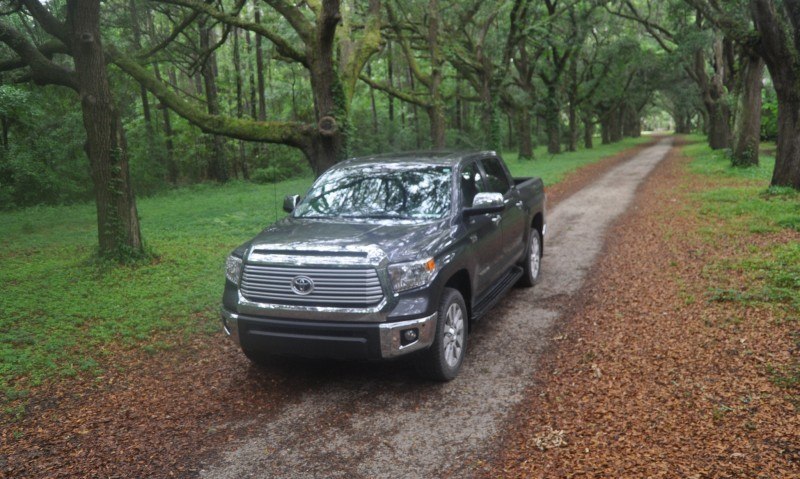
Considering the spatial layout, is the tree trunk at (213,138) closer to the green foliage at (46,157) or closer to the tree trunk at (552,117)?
the green foliage at (46,157)

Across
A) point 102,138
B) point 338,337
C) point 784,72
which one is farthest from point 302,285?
point 784,72

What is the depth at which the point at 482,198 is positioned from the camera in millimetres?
5703

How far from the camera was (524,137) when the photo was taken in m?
34.2

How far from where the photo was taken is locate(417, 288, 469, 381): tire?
192 inches

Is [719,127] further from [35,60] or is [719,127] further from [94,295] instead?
[94,295]

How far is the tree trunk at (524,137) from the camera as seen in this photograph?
33812 mm

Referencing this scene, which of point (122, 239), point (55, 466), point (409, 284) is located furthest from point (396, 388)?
→ point (122, 239)

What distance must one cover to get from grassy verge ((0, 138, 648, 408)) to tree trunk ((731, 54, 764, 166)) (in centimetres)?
1448

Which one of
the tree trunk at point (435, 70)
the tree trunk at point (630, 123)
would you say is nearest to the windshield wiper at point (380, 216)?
the tree trunk at point (435, 70)

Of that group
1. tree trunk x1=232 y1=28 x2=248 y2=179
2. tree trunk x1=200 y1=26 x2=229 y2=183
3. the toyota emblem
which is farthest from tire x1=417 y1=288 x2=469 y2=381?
tree trunk x1=232 y1=28 x2=248 y2=179

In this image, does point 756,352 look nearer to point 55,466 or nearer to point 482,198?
point 482,198

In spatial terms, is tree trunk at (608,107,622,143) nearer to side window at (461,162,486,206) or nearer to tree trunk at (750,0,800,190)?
tree trunk at (750,0,800,190)

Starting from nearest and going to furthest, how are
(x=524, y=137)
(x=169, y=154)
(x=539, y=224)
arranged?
(x=539, y=224), (x=169, y=154), (x=524, y=137)

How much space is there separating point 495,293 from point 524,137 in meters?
29.3
